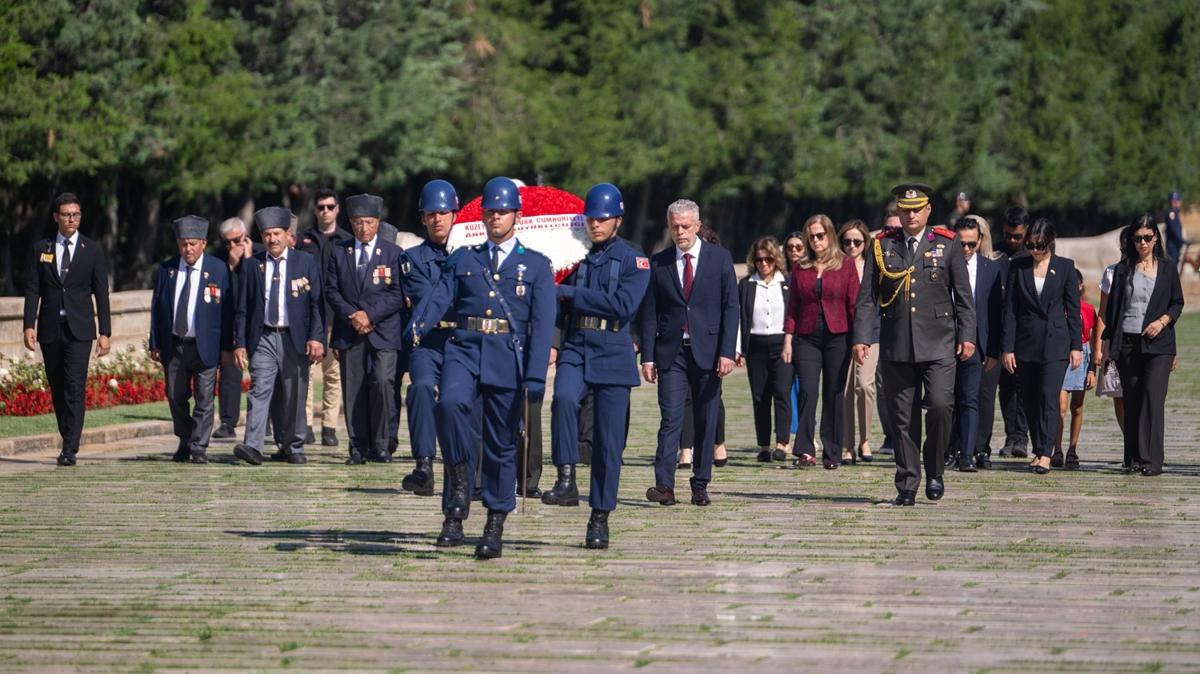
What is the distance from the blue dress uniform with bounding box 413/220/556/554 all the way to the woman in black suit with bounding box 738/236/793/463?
232 inches

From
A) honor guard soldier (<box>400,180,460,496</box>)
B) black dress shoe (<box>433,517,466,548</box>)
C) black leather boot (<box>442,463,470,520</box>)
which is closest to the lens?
black leather boot (<box>442,463,470,520</box>)

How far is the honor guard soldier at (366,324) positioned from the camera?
1641 centimetres

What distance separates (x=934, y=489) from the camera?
44.8 ft

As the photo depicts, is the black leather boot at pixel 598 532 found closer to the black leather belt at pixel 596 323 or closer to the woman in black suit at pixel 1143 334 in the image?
the black leather belt at pixel 596 323

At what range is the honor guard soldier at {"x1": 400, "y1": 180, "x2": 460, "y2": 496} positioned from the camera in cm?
1220

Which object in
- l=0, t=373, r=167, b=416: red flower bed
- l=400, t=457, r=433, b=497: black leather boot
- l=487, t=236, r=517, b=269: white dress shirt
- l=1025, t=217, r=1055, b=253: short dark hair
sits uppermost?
l=1025, t=217, r=1055, b=253: short dark hair

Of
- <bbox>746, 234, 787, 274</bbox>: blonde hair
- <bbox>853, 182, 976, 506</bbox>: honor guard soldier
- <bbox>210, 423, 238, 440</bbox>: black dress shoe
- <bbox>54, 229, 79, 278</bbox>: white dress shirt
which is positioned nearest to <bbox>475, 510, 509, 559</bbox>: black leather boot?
<bbox>853, 182, 976, 506</bbox>: honor guard soldier

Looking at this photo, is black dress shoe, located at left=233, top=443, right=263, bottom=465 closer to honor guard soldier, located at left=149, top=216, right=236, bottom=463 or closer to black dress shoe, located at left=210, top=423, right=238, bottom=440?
honor guard soldier, located at left=149, top=216, right=236, bottom=463

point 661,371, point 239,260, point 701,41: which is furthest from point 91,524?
point 701,41

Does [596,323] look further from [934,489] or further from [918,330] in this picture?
[934,489]

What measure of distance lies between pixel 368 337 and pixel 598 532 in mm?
5486

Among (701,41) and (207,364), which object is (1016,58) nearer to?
(701,41)

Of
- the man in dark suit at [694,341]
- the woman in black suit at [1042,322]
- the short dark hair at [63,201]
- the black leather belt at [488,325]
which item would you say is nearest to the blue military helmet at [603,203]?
the black leather belt at [488,325]

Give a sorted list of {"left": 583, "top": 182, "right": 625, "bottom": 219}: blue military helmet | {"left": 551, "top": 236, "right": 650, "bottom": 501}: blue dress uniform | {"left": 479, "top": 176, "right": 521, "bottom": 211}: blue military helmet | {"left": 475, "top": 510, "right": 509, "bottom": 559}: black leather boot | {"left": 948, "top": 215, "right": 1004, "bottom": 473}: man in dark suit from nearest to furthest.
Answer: {"left": 475, "top": 510, "right": 509, "bottom": 559}: black leather boot → {"left": 479, "top": 176, "right": 521, "bottom": 211}: blue military helmet → {"left": 551, "top": 236, "right": 650, "bottom": 501}: blue dress uniform → {"left": 583, "top": 182, "right": 625, "bottom": 219}: blue military helmet → {"left": 948, "top": 215, "right": 1004, "bottom": 473}: man in dark suit
